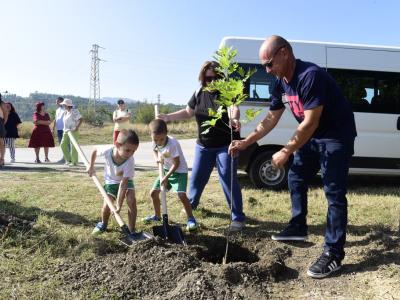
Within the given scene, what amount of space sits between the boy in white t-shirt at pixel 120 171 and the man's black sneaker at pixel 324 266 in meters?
1.66

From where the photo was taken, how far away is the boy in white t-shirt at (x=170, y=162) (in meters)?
4.64

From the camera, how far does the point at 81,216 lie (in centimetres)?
540

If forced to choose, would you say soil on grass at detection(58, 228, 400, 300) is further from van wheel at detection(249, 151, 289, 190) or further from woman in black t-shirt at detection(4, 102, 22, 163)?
woman in black t-shirt at detection(4, 102, 22, 163)

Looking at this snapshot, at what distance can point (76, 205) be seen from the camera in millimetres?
5992

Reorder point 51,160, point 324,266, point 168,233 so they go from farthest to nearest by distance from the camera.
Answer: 1. point 51,160
2. point 168,233
3. point 324,266

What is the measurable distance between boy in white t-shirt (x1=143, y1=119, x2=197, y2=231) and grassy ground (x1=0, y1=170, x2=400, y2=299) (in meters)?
0.42

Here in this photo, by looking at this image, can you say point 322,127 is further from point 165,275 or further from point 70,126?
point 70,126

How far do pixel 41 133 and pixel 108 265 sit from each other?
28.4ft

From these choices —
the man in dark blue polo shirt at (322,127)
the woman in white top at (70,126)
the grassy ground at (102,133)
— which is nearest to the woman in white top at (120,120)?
the woman in white top at (70,126)

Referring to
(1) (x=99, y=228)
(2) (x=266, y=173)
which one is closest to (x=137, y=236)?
(1) (x=99, y=228)

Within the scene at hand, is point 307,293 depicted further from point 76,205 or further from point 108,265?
point 76,205

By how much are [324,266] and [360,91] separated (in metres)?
4.23

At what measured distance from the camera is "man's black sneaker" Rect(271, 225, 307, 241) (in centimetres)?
453

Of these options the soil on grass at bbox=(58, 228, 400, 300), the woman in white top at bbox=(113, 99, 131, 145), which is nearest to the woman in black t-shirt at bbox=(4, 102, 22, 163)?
the woman in white top at bbox=(113, 99, 131, 145)
